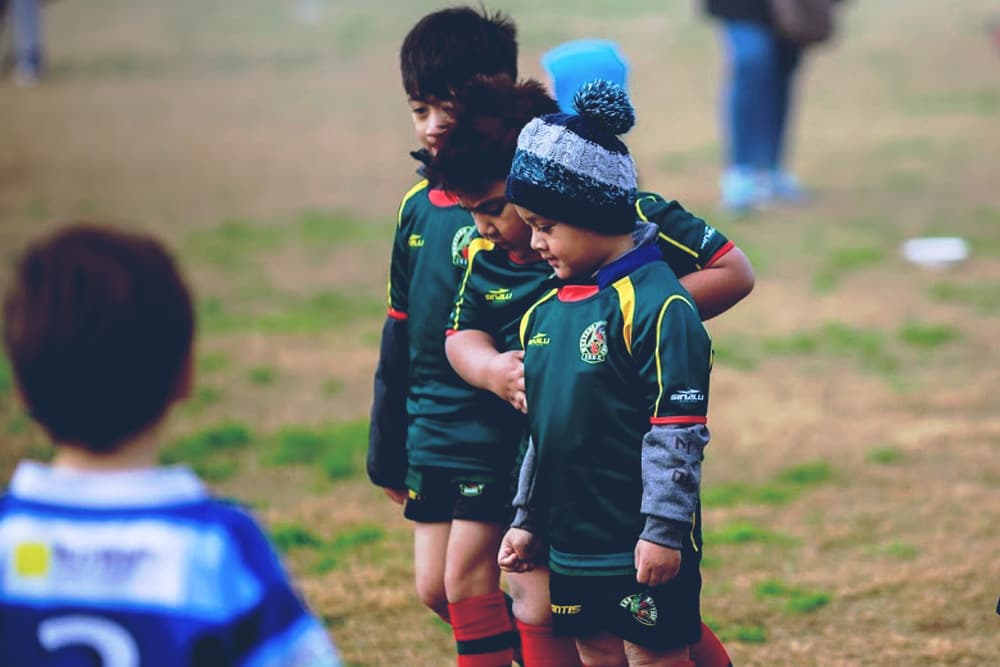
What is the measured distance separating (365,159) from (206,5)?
1230 centimetres

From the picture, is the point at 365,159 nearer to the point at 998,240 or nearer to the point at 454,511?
the point at 998,240

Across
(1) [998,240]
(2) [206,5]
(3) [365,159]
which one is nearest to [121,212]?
(3) [365,159]

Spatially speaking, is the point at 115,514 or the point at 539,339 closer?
the point at 115,514

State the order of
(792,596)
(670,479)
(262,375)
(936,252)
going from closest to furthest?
(670,479) < (792,596) < (262,375) < (936,252)

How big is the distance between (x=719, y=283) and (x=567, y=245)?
0.36 meters

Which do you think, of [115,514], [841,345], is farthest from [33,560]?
[841,345]

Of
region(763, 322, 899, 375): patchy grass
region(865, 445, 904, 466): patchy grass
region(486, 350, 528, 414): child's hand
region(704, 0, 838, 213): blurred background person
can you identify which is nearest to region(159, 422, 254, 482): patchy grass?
region(865, 445, 904, 466): patchy grass

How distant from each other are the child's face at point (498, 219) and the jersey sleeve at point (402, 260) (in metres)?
0.41

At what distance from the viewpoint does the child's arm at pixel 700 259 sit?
124 inches

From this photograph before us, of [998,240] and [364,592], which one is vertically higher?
[998,240]

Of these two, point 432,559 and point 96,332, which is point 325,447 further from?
point 96,332

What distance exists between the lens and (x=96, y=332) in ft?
6.66

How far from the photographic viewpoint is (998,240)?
10.1m

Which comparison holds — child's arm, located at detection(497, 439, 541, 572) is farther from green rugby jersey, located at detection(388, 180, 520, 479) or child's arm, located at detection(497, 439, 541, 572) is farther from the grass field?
the grass field
